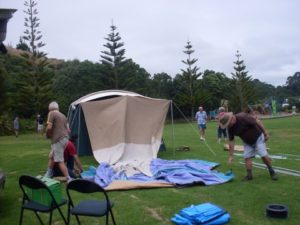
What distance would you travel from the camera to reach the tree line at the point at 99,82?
33.2 metres

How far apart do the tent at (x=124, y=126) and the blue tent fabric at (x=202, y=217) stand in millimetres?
5389

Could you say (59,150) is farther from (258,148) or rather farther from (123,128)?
(258,148)

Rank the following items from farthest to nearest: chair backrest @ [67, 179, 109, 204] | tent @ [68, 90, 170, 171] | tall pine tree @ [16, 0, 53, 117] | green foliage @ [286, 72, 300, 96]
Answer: green foliage @ [286, 72, 300, 96], tall pine tree @ [16, 0, 53, 117], tent @ [68, 90, 170, 171], chair backrest @ [67, 179, 109, 204]

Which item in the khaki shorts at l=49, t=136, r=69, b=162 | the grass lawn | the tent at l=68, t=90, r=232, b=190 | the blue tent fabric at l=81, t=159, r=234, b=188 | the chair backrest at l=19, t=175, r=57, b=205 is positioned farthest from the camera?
the tent at l=68, t=90, r=232, b=190

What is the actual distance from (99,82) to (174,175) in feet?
101


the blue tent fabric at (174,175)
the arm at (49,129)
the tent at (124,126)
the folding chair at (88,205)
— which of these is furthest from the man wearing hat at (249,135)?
the folding chair at (88,205)

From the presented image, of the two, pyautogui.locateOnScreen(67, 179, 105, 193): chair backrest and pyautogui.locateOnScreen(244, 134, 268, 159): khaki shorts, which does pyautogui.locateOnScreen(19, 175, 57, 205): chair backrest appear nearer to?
pyautogui.locateOnScreen(67, 179, 105, 193): chair backrest

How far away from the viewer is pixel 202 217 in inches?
188

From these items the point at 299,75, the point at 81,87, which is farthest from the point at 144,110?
the point at 299,75

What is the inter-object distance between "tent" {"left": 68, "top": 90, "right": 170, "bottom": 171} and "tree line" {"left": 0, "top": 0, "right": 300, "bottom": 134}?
20868 mm

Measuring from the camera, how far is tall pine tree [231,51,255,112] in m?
43.8

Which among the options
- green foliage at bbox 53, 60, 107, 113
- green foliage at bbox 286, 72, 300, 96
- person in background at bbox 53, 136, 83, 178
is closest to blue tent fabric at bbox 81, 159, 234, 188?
person in background at bbox 53, 136, 83, 178

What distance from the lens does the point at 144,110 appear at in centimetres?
1117

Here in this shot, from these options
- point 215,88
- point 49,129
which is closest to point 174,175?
point 49,129
